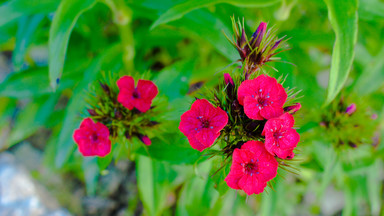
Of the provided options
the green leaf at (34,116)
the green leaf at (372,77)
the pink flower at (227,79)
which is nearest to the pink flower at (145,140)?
the pink flower at (227,79)

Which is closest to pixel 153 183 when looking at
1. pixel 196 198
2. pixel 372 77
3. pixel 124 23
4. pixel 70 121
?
pixel 196 198

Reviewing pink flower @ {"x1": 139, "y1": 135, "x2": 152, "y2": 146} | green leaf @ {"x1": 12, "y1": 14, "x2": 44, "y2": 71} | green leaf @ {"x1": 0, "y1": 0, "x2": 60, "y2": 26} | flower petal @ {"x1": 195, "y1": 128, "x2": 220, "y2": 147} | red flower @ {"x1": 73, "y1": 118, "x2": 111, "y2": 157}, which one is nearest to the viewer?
flower petal @ {"x1": 195, "y1": 128, "x2": 220, "y2": 147}

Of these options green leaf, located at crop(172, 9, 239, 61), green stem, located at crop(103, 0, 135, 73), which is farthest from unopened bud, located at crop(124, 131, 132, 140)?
green stem, located at crop(103, 0, 135, 73)

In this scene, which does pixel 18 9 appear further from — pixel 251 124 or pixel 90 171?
pixel 251 124

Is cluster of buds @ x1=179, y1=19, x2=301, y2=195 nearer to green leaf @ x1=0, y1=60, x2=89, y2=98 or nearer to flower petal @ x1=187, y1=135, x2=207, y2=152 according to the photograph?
flower petal @ x1=187, y1=135, x2=207, y2=152

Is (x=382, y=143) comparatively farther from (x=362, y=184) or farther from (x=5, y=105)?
(x=5, y=105)

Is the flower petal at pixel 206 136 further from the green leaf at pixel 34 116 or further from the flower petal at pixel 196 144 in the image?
the green leaf at pixel 34 116
